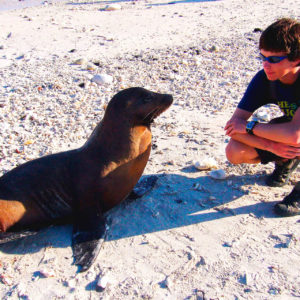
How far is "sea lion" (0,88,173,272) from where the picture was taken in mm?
3141

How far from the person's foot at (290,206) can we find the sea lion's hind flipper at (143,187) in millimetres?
1153

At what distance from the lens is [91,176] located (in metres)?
3.17

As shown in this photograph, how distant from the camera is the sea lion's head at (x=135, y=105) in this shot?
316 centimetres

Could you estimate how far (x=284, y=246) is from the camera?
2.80 m

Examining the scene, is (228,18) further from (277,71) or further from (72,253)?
(72,253)

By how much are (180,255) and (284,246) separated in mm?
781

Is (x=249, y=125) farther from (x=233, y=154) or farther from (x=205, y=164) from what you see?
(x=205, y=164)

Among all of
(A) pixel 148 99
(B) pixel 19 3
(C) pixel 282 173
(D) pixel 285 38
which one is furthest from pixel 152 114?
(B) pixel 19 3

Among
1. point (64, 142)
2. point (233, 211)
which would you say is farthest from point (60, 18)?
point (233, 211)

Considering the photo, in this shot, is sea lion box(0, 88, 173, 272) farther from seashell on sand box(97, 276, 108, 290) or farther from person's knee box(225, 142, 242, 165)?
person's knee box(225, 142, 242, 165)

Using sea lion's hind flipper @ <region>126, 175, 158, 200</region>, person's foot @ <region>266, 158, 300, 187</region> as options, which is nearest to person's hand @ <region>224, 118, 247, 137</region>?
person's foot @ <region>266, 158, 300, 187</region>

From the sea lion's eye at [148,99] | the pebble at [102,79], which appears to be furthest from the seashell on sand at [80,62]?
the sea lion's eye at [148,99]

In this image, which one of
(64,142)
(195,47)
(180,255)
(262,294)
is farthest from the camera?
(195,47)

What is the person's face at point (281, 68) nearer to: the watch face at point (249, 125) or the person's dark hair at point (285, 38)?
the person's dark hair at point (285, 38)
